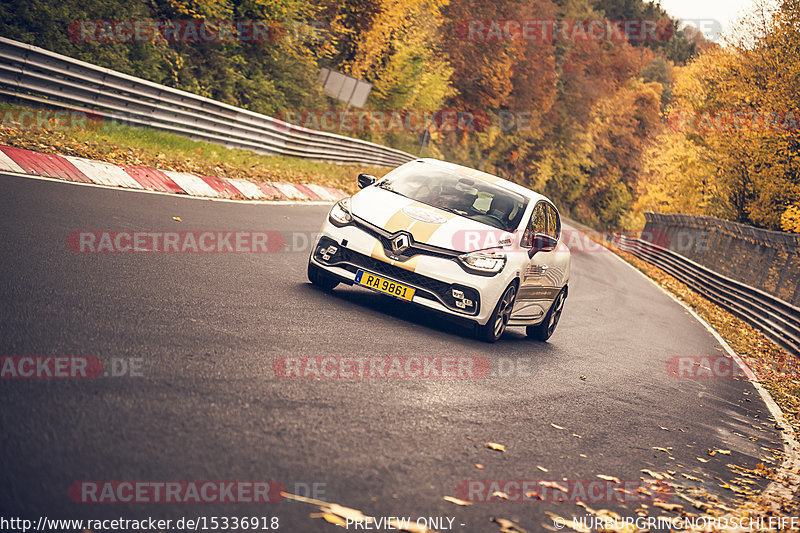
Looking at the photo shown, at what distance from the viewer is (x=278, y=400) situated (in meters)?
5.25

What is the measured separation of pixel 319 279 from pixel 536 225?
8.81ft

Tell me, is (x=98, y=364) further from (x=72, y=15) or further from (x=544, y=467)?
(x=72, y=15)

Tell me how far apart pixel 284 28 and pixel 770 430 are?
2607 cm

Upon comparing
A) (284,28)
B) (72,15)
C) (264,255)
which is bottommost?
(264,255)

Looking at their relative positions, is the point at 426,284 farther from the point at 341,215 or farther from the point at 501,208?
the point at 501,208

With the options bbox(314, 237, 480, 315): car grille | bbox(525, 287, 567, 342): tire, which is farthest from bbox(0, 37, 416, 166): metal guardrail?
bbox(525, 287, 567, 342): tire

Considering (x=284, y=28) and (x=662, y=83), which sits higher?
(x=662, y=83)

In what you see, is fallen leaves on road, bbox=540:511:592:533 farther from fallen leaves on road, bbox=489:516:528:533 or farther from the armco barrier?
the armco barrier

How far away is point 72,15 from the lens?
69.6ft

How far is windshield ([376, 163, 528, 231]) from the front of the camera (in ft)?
30.7

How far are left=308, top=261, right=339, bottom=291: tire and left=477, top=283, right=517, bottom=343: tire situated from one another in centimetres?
173

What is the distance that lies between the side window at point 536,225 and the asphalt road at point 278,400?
4.16 feet

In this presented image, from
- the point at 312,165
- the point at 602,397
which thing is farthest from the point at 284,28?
the point at 602,397

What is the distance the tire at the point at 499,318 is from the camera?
884 cm
